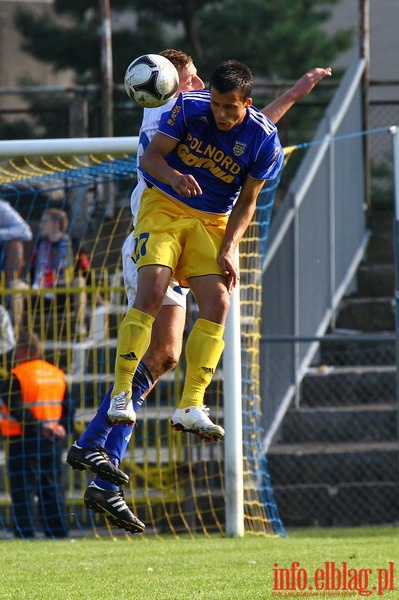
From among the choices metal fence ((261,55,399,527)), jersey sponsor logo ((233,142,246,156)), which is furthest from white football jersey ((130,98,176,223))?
metal fence ((261,55,399,527))

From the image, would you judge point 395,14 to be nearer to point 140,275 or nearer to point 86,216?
point 86,216

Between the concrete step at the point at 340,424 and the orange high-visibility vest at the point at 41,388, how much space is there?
291 centimetres

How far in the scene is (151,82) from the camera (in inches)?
256

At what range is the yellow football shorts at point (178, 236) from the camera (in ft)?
21.3

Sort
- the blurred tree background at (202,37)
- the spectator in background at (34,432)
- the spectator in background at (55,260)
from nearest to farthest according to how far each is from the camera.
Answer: the spectator in background at (34,432), the spectator in background at (55,260), the blurred tree background at (202,37)

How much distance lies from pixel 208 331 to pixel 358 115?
866 centimetres

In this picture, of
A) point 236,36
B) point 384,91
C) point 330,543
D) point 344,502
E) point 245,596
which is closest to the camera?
point 245,596

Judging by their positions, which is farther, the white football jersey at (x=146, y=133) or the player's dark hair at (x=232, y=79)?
the white football jersey at (x=146, y=133)

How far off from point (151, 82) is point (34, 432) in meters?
5.60

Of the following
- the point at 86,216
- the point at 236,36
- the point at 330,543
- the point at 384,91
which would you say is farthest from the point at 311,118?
the point at 330,543

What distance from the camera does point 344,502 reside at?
12352 mm

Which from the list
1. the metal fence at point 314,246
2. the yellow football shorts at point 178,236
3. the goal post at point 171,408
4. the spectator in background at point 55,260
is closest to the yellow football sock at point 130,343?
the yellow football shorts at point 178,236

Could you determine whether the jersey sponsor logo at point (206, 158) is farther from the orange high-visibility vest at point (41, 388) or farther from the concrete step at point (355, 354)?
the concrete step at point (355, 354)

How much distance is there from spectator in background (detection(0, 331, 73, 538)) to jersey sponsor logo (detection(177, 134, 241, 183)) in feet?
16.3
